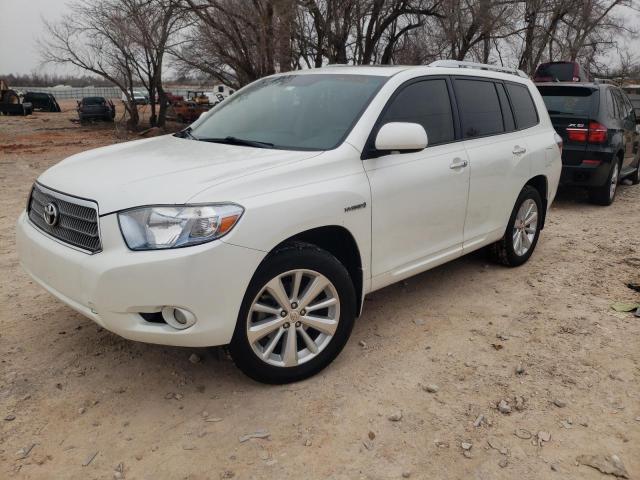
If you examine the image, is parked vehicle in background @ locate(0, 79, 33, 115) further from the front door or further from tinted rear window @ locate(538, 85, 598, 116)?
the front door

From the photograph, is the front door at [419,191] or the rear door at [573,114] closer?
the front door at [419,191]

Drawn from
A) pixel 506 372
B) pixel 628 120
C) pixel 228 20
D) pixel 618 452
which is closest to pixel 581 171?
pixel 628 120

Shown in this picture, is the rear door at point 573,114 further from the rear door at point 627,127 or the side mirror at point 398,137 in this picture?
the side mirror at point 398,137

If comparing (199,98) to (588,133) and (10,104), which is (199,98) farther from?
(588,133)

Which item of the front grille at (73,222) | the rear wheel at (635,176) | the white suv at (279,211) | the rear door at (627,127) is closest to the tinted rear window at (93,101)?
the rear wheel at (635,176)

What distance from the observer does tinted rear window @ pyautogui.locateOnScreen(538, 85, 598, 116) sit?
749 centimetres

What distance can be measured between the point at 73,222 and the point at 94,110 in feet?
93.4

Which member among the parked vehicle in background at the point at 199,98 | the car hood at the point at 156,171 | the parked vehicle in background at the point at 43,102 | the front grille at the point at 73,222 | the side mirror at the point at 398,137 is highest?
the side mirror at the point at 398,137

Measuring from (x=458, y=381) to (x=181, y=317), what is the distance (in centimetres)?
163

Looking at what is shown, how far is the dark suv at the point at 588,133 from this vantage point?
24.3 ft

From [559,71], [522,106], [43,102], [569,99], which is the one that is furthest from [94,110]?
[522,106]

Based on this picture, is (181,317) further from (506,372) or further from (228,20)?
(228,20)

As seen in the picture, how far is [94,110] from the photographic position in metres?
28.5

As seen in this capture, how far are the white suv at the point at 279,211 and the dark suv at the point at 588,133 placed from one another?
358cm
